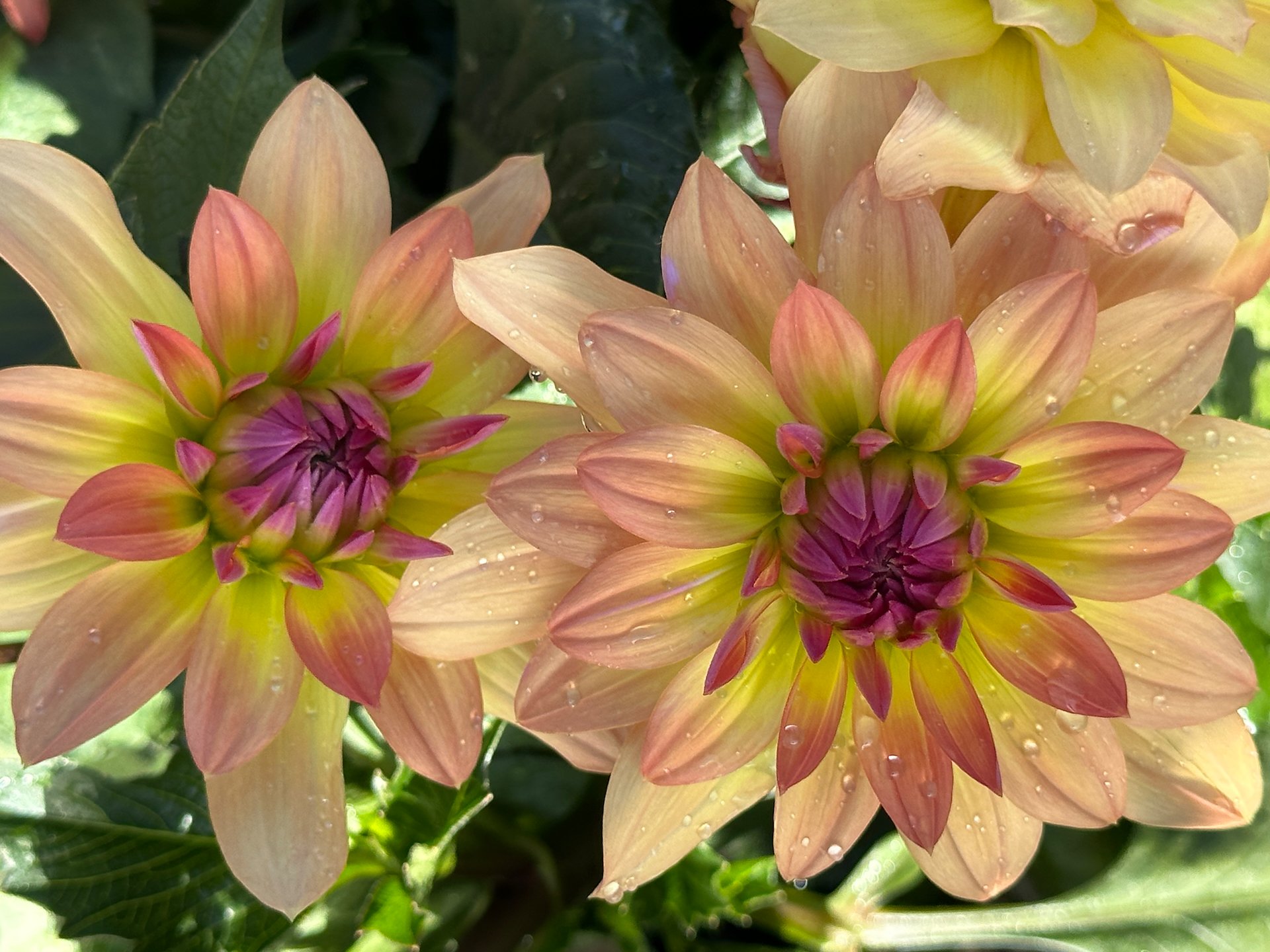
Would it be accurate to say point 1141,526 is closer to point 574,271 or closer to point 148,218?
point 574,271

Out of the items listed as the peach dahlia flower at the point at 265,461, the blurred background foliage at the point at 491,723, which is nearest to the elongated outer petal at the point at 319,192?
the peach dahlia flower at the point at 265,461

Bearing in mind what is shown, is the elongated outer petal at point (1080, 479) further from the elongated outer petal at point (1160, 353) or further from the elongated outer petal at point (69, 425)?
the elongated outer petal at point (69, 425)

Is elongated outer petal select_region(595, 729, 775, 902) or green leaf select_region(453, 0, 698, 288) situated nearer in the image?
elongated outer petal select_region(595, 729, 775, 902)

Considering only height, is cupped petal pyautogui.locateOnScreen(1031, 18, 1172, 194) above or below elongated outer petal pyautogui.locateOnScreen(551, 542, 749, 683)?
above

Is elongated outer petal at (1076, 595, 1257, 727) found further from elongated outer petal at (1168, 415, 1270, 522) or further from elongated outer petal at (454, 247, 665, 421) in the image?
elongated outer petal at (454, 247, 665, 421)

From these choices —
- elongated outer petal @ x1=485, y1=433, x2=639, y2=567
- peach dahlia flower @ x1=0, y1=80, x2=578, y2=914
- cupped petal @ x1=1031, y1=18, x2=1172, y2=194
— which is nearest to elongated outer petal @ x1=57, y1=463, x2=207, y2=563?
peach dahlia flower @ x1=0, y1=80, x2=578, y2=914

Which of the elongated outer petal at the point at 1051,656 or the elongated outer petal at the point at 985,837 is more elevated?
the elongated outer petal at the point at 1051,656

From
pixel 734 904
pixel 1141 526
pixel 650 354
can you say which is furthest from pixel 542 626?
pixel 734 904
